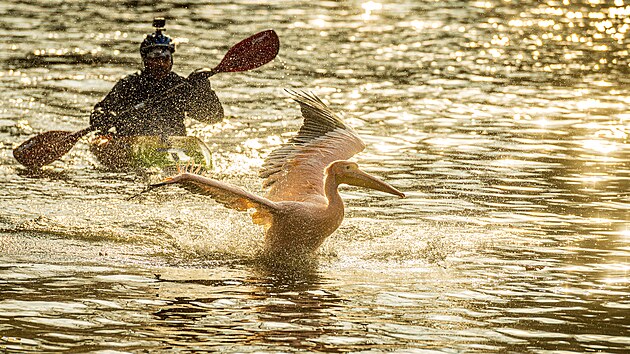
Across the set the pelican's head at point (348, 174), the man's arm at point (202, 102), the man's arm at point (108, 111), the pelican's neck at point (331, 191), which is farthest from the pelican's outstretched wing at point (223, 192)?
the man's arm at point (108, 111)

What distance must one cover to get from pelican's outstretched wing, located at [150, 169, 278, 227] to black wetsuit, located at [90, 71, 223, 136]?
160 inches

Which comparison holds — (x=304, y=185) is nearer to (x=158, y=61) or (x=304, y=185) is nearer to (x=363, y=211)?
(x=363, y=211)

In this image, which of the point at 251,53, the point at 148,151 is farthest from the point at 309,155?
the point at 148,151

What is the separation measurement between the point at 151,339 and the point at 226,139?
8209mm

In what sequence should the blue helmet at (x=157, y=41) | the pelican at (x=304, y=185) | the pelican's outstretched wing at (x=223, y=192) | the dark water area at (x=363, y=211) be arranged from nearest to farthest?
the dark water area at (x=363, y=211), the pelican's outstretched wing at (x=223, y=192), the pelican at (x=304, y=185), the blue helmet at (x=157, y=41)

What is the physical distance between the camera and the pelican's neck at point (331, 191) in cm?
1165

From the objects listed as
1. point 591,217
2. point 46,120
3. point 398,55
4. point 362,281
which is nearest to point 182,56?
point 398,55

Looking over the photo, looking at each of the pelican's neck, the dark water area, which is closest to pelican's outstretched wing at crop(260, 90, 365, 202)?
the pelican's neck

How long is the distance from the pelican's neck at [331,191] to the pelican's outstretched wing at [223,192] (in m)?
0.53

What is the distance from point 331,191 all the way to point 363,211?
2.37m

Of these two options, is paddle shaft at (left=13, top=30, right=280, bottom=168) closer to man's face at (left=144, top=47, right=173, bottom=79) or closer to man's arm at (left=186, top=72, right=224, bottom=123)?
man's arm at (left=186, top=72, right=224, bottom=123)

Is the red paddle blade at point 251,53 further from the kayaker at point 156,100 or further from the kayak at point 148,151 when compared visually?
the kayak at point 148,151

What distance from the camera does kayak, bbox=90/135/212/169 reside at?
15.1 m

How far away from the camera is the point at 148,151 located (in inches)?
606
